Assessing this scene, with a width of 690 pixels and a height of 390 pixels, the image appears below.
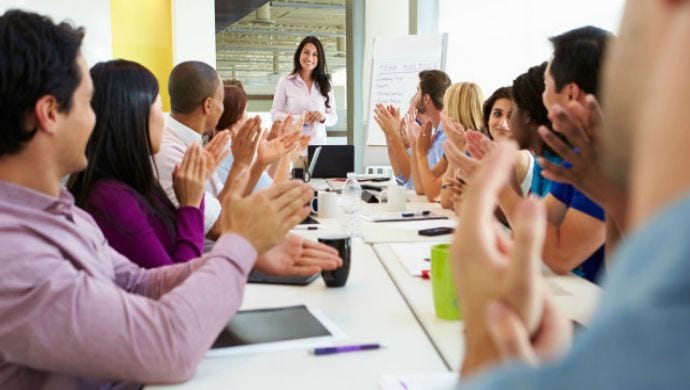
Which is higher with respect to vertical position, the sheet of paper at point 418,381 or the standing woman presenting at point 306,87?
the standing woman presenting at point 306,87

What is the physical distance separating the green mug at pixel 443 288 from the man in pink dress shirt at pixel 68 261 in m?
0.28

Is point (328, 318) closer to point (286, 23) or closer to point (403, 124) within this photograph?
point (403, 124)

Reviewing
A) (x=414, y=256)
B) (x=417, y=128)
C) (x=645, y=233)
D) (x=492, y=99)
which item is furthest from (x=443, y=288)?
(x=417, y=128)

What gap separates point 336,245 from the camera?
5.18 feet

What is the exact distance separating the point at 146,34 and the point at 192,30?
1.29ft

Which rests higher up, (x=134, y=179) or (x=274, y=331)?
(x=134, y=179)

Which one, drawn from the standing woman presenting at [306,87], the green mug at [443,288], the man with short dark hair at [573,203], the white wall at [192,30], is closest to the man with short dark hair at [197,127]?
the man with short dark hair at [573,203]

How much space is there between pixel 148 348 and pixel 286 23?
13.1m

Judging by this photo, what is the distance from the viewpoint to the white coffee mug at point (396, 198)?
288 cm

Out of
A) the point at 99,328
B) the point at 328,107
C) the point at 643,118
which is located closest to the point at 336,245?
the point at 99,328

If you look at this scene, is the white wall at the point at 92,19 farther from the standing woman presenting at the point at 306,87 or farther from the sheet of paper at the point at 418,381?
the sheet of paper at the point at 418,381

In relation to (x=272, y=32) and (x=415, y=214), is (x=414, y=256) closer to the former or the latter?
(x=415, y=214)

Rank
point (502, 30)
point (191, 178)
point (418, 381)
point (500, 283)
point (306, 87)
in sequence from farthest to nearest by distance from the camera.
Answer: point (306, 87) → point (502, 30) → point (191, 178) → point (418, 381) → point (500, 283)

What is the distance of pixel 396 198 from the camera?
9.49 ft
